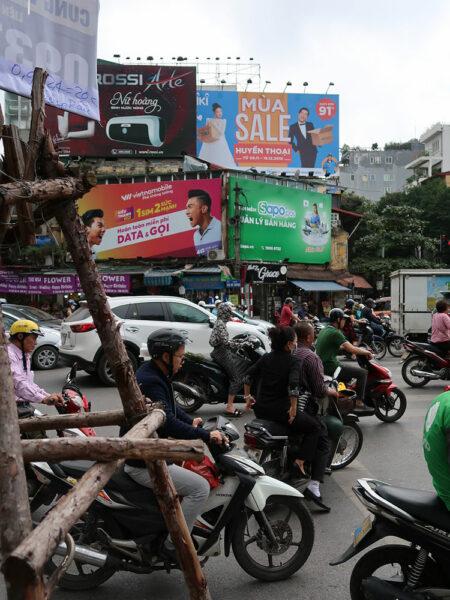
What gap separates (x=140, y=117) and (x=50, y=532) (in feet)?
103

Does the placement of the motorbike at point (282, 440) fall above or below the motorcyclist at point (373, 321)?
below

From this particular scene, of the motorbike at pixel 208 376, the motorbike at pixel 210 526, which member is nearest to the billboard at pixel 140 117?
the motorbike at pixel 208 376

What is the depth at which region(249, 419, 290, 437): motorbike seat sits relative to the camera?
4699mm

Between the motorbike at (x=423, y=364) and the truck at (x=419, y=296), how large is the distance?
5603 mm

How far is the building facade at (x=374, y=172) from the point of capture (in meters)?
72.9

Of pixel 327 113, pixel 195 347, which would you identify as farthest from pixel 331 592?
pixel 327 113

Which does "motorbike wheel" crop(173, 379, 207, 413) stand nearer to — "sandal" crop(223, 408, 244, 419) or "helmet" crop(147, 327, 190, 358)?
"sandal" crop(223, 408, 244, 419)

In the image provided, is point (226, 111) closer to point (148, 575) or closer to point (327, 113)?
point (327, 113)

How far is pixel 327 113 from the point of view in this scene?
117ft

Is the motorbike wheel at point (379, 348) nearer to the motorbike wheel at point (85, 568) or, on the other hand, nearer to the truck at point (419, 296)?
the truck at point (419, 296)

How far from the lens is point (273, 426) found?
474 cm

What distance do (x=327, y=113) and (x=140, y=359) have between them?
96.2ft

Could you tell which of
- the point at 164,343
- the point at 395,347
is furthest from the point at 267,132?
the point at 164,343

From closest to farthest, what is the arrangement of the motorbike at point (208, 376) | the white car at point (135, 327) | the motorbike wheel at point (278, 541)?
the motorbike wheel at point (278, 541) → the motorbike at point (208, 376) → the white car at point (135, 327)
